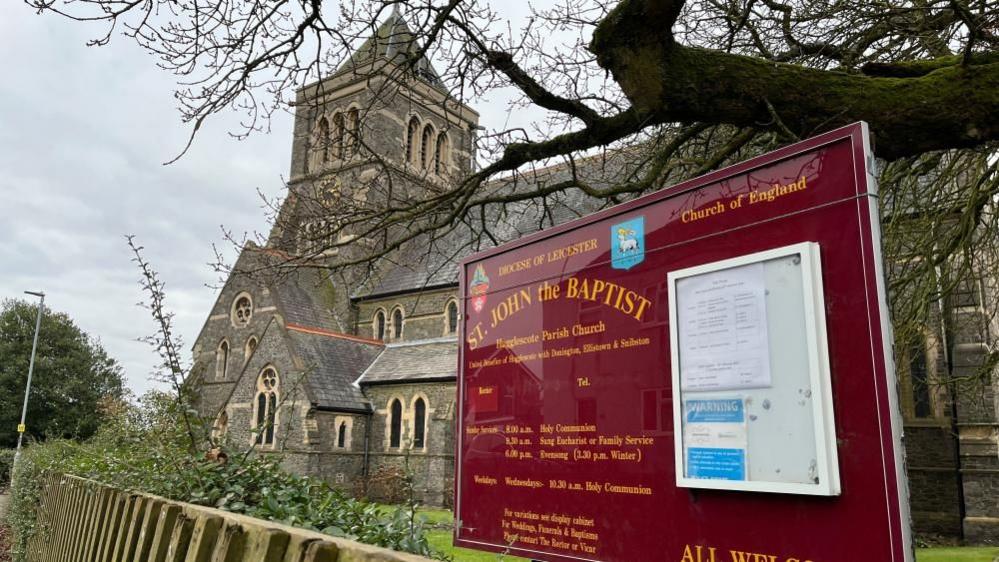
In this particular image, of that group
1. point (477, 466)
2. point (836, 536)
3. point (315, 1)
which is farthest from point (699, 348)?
point (315, 1)

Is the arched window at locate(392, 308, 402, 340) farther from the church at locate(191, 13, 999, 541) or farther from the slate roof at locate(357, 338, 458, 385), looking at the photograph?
the slate roof at locate(357, 338, 458, 385)

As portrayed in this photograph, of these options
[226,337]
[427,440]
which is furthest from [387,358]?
[226,337]

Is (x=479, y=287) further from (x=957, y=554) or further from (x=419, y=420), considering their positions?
(x=419, y=420)

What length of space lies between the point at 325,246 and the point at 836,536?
20.5 ft

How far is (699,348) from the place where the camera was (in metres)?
3.06

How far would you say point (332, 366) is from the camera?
25359mm

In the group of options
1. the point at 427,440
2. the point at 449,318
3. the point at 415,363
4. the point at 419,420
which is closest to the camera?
the point at 427,440

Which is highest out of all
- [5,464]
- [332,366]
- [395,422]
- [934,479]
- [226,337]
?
[226,337]

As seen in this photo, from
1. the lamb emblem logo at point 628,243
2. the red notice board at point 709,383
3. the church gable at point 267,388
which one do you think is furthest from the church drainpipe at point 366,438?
the lamb emblem logo at point 628,243

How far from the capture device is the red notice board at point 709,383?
8.46 feet

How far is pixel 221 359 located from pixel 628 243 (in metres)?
29.0

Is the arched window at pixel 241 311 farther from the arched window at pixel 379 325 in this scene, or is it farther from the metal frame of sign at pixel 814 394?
the metal frame of sign at pixel 814 394

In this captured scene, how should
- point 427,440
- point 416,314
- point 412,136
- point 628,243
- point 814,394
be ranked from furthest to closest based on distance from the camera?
point 412,136, point 416,314, point 427,440, point 628,243, point 814,394

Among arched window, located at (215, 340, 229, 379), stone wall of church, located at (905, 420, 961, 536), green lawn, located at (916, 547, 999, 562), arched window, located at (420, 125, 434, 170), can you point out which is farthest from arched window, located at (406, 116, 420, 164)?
green lawn, located at (916, 547, 999, 562)
